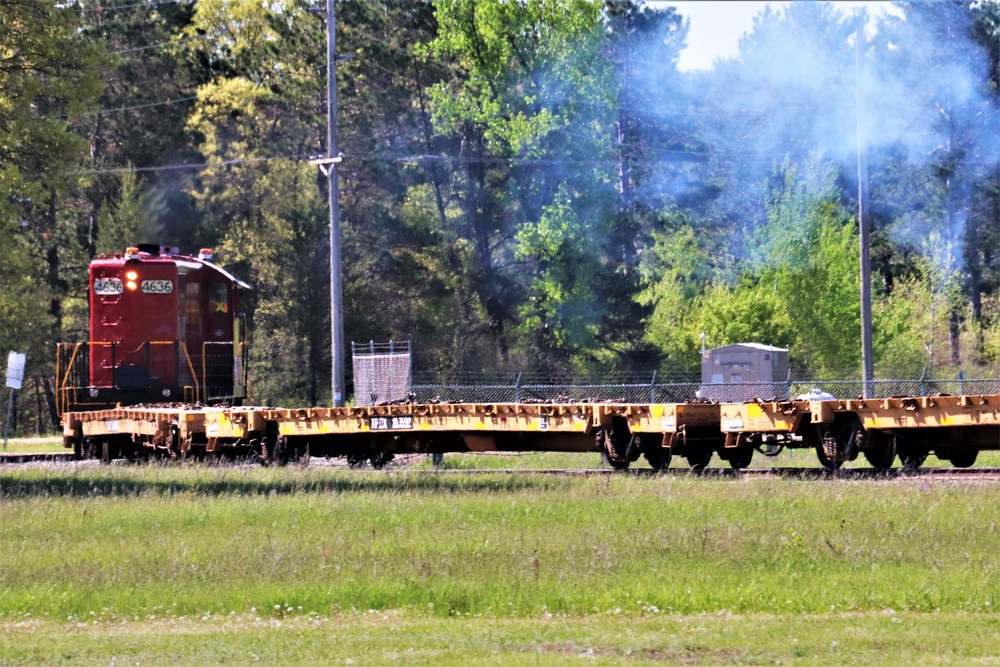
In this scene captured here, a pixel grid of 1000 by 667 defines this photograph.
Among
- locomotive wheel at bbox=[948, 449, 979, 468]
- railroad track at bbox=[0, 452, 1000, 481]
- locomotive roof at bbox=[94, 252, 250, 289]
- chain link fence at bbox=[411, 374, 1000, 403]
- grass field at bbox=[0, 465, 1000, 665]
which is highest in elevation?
locomotive roof at bbox=[94, 252, 250, 289]

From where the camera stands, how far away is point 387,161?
51656 millimetres

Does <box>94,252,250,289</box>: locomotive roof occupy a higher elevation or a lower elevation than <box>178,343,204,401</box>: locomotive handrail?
higher

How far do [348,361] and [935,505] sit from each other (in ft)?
126

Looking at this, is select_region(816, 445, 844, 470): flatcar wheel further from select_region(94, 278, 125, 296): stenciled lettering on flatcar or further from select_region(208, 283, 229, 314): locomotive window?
select_region(94, 278, 125, 296): stenciled lettering on flatcar

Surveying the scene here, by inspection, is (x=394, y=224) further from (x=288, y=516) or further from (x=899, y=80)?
(x=288, y=516)

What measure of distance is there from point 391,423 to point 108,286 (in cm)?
822

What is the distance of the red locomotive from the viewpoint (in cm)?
2555

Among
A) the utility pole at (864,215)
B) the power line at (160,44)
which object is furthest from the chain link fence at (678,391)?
the power line at (160,44)

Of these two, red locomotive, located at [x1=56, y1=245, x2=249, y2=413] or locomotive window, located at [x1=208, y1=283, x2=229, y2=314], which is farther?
locomotive window, located at [x1=208, y1=283, x2=229, y2=314]

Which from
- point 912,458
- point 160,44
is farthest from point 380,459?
point 160,44

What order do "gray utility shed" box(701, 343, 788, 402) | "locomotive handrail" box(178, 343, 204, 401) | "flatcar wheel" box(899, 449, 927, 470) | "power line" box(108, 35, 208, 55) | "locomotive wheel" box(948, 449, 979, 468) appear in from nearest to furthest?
"flatcar wheel" box(899, 449, 927, 470), "locomotive wheel" box(948, 449, 979, 468), "locomotive handrail" box(178, 343, 204, 401), "gray utility shed" box(701, 343, 788, 402), "power line" box(108, 35, 208, 55)

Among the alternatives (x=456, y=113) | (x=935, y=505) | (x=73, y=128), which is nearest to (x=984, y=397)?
(x=935, y=505)

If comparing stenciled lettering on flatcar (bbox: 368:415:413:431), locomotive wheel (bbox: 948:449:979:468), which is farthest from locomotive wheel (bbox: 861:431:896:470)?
stenciled lettering on flatcar (bbox: 368:415:413:431)

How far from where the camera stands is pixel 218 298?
26.7 m
